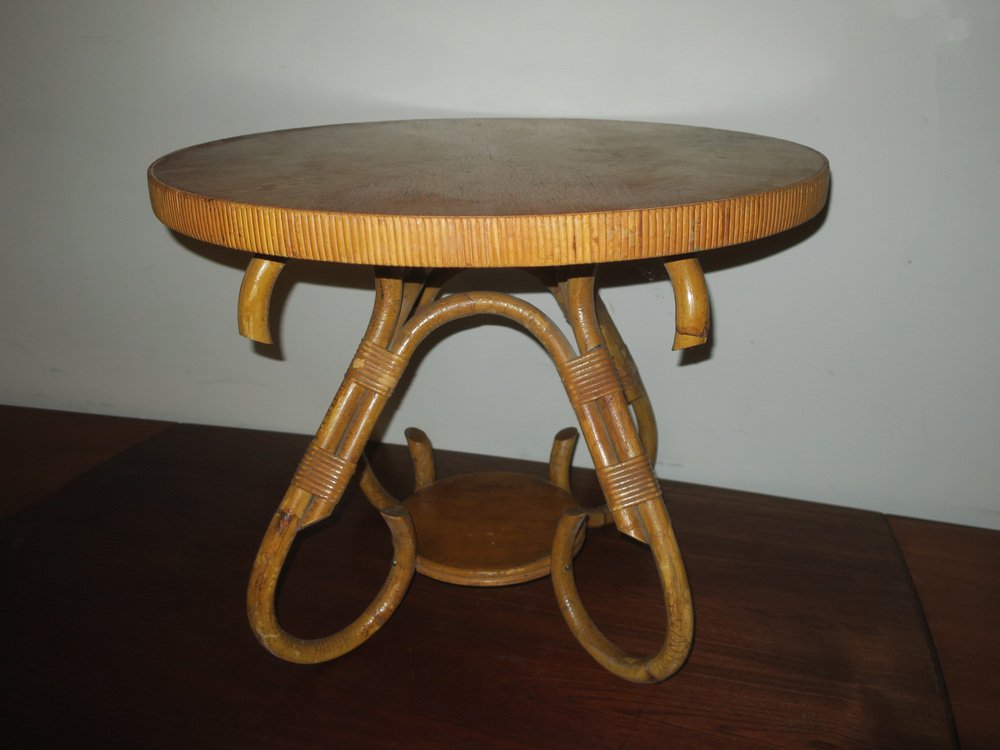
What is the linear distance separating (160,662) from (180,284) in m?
0.99

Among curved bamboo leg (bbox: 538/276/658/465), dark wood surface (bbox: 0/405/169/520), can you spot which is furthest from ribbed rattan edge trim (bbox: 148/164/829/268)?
dark wood surface (bbox: 0/405/169/520)

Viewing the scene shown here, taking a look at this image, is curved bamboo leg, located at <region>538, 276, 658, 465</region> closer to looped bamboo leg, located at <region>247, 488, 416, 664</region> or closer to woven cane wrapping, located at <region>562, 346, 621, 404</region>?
woven cane wrapping, located at <region>562, 346, 621, 404</region>

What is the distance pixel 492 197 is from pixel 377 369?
36 centimetres

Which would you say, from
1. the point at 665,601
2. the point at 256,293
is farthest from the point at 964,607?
the point at 256,293

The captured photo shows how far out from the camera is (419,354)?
6.33 ft

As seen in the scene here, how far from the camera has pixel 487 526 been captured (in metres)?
1.55

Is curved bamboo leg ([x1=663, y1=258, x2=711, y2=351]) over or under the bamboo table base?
over

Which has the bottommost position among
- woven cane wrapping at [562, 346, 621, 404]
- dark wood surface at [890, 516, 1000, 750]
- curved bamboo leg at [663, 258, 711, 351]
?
dark wood surface at [890, 516, 1000, 750]

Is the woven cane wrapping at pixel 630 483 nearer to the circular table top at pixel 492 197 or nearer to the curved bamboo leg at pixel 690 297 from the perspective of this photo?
the curved bamboo leg at pixel 690 297

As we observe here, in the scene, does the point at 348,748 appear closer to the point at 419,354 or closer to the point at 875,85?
the point at 419,354

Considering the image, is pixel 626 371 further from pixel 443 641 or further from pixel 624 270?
pixel 443 641

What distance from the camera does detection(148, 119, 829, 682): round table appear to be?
92cm

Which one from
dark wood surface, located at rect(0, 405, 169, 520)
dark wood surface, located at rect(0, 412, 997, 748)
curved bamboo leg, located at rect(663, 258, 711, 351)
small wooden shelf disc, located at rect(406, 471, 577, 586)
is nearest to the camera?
curved bamboo leg, located at rect(663, 258, 711, 351)

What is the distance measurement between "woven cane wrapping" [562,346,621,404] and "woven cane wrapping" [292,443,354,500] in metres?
0.33
